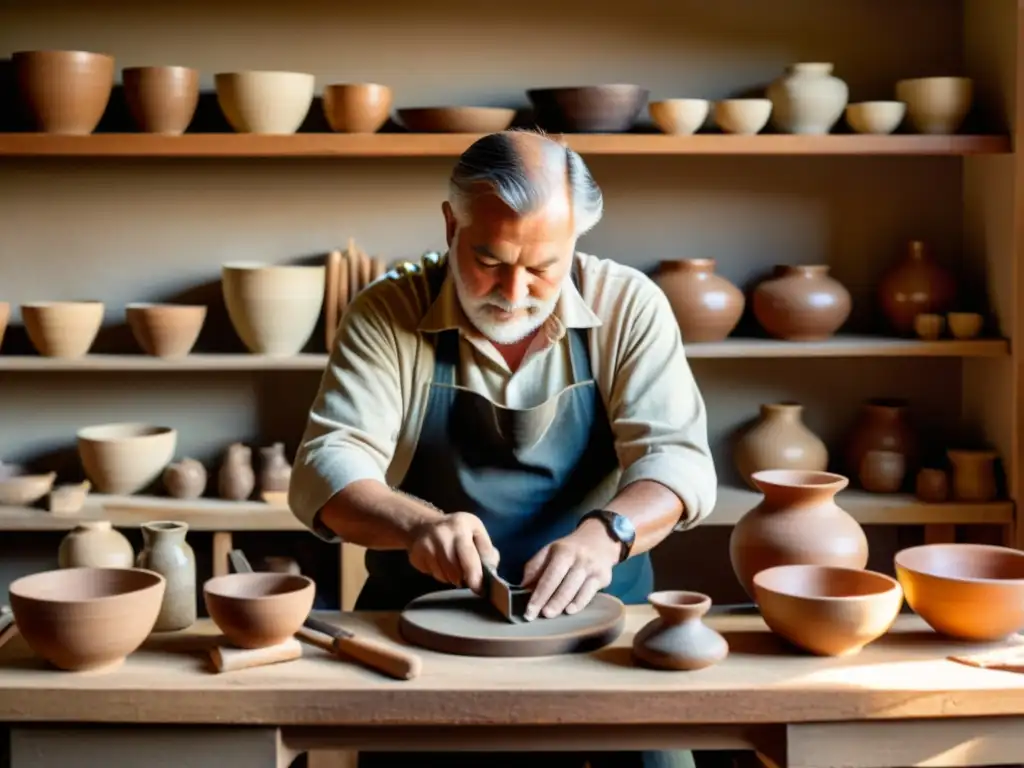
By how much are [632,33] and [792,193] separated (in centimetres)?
71

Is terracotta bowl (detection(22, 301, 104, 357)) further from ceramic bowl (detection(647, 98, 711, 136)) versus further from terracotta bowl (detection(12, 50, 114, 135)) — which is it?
ceramic bowl (detection(647, 98, 711, 136))

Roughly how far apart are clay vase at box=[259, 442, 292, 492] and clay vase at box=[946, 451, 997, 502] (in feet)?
6.57

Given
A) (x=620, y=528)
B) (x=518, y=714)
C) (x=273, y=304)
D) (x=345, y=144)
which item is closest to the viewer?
(x=518, y=714)

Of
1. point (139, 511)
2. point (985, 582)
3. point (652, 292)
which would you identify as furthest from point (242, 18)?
point (985, 582)

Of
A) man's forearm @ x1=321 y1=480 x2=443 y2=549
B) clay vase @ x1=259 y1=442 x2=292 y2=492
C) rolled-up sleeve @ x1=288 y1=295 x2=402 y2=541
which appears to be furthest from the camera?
clay vase @ x1=259 y1=442 x2=292 y2=492

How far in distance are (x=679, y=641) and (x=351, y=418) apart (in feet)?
2.62

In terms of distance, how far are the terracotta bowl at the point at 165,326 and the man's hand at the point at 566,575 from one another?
2.10m

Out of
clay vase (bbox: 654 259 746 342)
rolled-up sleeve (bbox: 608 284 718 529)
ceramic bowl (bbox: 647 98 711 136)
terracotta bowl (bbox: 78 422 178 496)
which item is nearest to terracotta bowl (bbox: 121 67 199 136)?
terracotta bowl (bbox: 78 422 178 496)

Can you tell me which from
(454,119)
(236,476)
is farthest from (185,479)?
(454,119)

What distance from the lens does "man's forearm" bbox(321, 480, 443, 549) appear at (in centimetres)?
217

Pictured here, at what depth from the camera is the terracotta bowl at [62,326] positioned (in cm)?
387

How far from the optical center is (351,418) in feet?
7.87

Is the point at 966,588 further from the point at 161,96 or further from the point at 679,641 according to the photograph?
the point at 161,96

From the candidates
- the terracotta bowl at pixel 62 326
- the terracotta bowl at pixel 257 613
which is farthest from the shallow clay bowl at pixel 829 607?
the terracotta bowl at pixel 62 326
